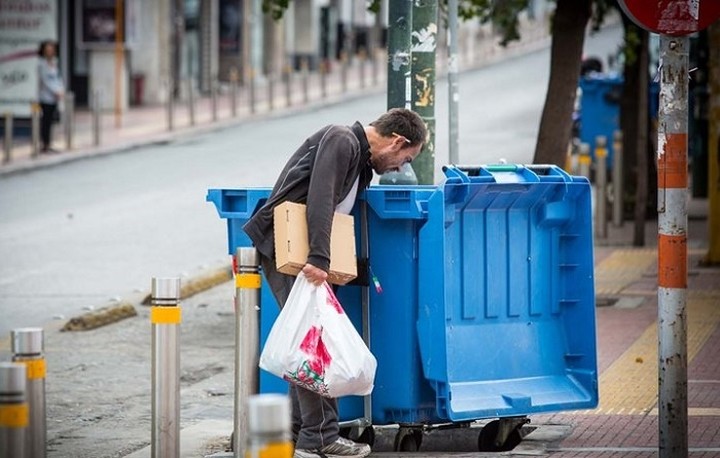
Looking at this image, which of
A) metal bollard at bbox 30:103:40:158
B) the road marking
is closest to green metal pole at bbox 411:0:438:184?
the road marking

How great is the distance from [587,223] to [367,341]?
1327mm

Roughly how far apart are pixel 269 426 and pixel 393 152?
3878 mm

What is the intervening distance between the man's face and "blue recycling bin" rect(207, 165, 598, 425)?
0.15 m

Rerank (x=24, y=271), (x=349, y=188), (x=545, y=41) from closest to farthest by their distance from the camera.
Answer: (x=349, y=188) → (x=24, y=271) → (x=545, y=41)

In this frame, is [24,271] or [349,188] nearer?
[349,188]

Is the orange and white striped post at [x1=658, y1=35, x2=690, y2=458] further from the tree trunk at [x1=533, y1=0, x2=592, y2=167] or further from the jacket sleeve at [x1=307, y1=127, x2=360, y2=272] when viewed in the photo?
the tree trunk at [x1=533, y1=0, x2=592, y2=167]

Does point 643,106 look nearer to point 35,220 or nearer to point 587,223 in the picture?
point 35,220

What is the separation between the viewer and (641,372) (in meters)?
11.4

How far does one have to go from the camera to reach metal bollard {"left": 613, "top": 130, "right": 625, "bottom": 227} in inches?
831

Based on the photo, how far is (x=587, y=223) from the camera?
8938 millimetres

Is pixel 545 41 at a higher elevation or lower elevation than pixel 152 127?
higher

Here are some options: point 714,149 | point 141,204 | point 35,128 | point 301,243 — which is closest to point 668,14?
point 301,243

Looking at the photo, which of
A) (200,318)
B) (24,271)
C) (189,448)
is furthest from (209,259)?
(189,448)

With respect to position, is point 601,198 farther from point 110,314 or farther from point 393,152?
point 393,152
